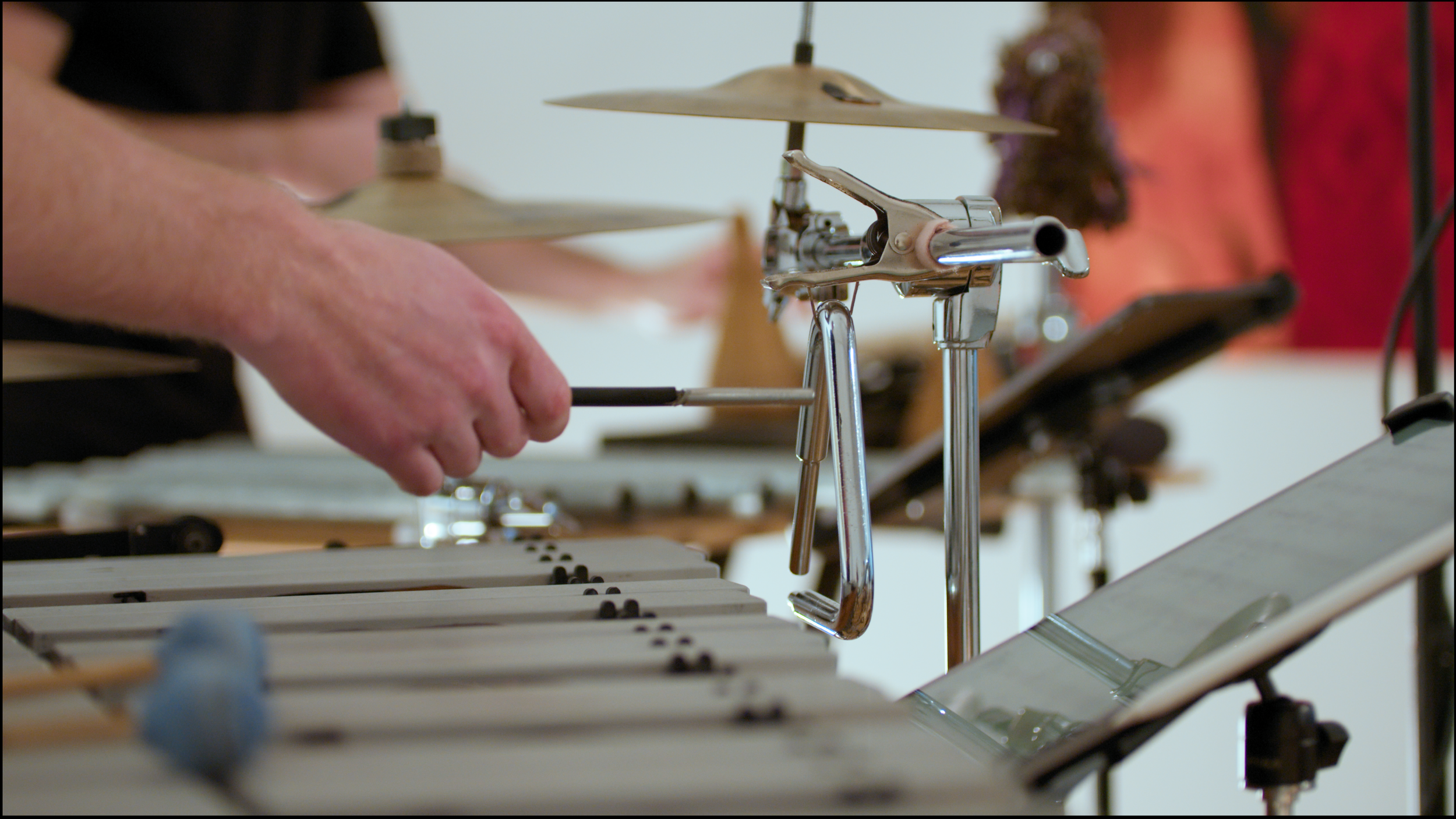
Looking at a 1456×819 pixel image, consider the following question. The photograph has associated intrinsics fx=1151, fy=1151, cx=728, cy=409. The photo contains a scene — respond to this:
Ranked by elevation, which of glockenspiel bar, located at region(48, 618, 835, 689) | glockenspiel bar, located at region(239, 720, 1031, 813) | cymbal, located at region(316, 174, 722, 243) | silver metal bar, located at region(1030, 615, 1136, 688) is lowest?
silver metal bar, located at region(1030, 615, 1136, 688)

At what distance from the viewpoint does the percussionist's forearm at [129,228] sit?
47cm

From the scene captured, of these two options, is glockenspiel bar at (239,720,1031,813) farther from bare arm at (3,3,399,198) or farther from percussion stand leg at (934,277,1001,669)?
bare arm at (3,3,399,198)

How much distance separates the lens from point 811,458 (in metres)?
0.66

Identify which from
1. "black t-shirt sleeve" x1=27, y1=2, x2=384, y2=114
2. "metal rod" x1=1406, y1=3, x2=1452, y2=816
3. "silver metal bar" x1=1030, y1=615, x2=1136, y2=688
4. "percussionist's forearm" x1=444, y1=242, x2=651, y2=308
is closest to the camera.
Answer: "silver metal bar" x1=1030, y1=615, x2=1136, y2=688

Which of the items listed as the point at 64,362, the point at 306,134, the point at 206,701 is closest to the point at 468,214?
the point at 64,362

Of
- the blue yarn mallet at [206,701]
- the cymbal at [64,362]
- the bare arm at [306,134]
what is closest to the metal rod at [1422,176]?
the blue yarn mallet at [206,701]

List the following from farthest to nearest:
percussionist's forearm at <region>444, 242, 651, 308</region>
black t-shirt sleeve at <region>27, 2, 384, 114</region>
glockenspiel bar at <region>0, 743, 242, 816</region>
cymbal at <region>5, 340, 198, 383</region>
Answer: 1. percussionist's forearm at <region>444, 242, 651, 308</region>
2. black t-shirt sleeve at <region>27, 2, 384, 114</region>
3. cymbal at <region>5, 340, 198, 383</region>
4. glockenspiel bar at <region>0, 743, 242, 816</region>

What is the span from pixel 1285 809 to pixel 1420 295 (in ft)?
1.76

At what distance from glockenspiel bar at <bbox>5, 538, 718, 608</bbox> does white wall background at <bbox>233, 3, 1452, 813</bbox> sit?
1.19m

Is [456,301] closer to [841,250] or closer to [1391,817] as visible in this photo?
[841,250]

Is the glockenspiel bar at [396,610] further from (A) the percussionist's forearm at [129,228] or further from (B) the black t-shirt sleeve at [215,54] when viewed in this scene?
(B) the black t-shirt sleeve at [215,54]

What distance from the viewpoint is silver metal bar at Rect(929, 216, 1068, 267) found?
1.43ft

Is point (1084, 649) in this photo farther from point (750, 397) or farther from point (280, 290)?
point (280, 290)

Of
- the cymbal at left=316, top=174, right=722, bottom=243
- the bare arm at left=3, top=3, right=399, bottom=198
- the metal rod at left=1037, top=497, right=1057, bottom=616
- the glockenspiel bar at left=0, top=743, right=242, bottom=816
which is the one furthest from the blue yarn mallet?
the metal rod at left=1037, top=497, right=1057, bottom=616
